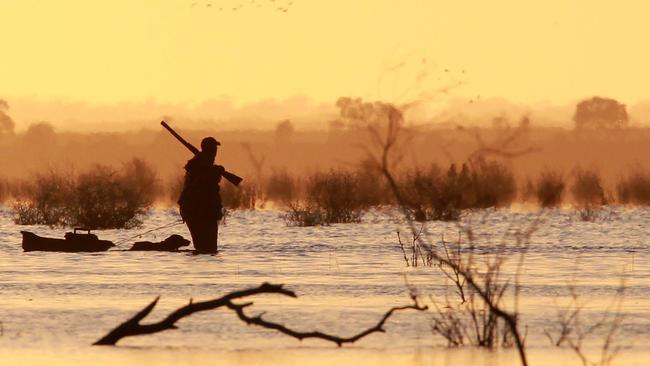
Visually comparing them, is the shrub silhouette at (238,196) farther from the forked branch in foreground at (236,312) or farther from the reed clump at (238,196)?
the forked branch in foreground at (236,312)

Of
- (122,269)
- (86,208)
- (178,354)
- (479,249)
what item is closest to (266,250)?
(479,249)

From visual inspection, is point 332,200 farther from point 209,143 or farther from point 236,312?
point 236,312

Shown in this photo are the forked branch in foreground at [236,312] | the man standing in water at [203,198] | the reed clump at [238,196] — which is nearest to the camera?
the forked branch in foreground at [236,312]

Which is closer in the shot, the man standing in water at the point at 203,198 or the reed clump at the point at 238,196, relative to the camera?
the man standing in water at the point at 203,198

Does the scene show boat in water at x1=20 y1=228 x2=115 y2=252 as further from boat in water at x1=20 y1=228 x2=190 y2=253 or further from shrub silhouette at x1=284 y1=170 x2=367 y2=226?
shrub silhouette at x1=284 y1=170 x2=367 y2=226

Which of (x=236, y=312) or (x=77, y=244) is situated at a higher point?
(x=77, y=244)

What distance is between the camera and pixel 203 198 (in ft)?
86.6

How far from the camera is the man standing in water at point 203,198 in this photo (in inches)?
1030

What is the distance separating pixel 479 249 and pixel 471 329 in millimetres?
14449

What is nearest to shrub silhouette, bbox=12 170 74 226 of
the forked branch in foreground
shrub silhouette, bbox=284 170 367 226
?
shrub silhouette, bbox=284 170 367 226

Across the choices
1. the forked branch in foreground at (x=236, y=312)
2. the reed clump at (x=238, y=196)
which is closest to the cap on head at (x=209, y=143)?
the forked branch in foreground at (x=236, y=312)

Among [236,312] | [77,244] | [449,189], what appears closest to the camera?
[236,312]

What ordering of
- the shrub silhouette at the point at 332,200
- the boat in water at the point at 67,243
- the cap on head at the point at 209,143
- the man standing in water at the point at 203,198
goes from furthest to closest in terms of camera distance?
the shrub silhouette at the point at 332,200 < the boat in water at the point at 67,243 < the man standing in water at the point at 203,198 < the cap on head at the point at 209,143

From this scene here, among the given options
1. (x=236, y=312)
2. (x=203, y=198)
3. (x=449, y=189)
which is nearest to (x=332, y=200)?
(x=449, y=189)
